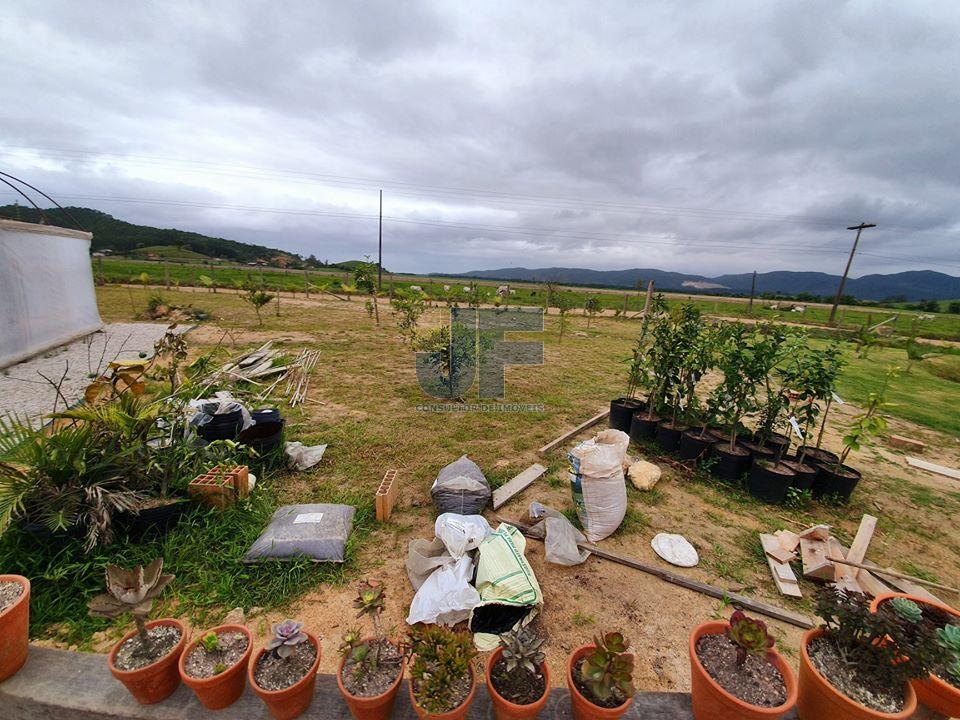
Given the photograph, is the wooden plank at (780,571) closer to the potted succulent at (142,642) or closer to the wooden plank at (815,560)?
the wooden plank at (815,560)

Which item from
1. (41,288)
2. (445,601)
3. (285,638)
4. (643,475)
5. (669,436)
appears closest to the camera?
(285,638)

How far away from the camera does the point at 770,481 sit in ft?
11.9

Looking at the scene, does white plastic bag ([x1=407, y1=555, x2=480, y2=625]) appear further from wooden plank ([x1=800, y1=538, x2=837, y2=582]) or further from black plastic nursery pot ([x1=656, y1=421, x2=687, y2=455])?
black plastic nursery pot ([x1=656, y1=421, x2=687, y2=455])

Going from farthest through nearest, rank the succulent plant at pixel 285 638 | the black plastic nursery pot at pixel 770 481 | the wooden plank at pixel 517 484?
1. the black plastic nursery pot at pixel 770 481
2. the wooden plank at pixel 517 484
3. the succulent plant at pixel 285 638

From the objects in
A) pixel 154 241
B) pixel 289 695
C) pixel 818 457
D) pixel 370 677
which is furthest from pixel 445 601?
pixel 154 241

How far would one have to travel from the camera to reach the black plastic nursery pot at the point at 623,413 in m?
4.96

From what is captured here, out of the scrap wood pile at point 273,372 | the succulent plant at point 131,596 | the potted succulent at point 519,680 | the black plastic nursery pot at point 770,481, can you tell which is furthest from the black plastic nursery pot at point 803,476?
the scrap wood pile at point 273,372

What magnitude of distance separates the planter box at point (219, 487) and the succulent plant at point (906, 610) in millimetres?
3807

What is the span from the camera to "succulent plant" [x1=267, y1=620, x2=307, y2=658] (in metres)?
1.56

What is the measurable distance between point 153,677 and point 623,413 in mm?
4717

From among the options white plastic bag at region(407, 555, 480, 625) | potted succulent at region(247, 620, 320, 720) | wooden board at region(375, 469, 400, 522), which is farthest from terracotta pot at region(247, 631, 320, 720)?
wooden board at region(375, 469, 400, 522)

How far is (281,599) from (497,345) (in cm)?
857

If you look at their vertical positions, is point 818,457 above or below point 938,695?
below

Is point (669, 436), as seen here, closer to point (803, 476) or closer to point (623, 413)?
point (623, 413)
